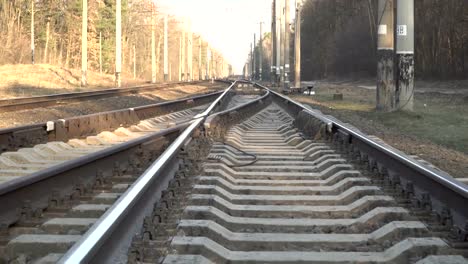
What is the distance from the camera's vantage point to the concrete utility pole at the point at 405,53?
1530 cm

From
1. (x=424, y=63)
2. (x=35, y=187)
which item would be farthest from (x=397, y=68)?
(x=424, y=63)

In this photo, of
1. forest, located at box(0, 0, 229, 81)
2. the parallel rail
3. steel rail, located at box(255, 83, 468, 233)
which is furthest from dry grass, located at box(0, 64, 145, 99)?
steel rail, located at box(255, 83, 468, 233)

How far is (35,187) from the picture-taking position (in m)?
4.62

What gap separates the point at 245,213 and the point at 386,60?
44.6 feet

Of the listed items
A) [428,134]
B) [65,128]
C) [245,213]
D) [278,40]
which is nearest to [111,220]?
[245,213]

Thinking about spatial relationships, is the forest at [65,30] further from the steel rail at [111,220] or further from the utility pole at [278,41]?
the steel rail at [111,220]

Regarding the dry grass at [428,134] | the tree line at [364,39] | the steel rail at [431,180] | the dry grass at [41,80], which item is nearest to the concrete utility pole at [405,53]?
the dry grass at [428,134]

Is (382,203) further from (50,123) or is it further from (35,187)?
(50,123)

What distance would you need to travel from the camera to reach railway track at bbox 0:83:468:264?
11.8 ft

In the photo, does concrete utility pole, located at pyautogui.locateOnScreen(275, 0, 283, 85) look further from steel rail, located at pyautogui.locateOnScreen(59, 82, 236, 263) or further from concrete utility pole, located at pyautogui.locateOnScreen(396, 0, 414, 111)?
steel rail, located at pyautogui.locateOnScreen(59, 82, 236, 263)

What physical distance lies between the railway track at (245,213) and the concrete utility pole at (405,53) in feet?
30.1

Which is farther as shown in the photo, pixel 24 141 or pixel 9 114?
pixel 9 114

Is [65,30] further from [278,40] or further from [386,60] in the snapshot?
[386,60]

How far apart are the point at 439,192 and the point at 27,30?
63861mm
